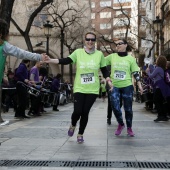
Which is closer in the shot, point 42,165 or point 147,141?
point 42,165

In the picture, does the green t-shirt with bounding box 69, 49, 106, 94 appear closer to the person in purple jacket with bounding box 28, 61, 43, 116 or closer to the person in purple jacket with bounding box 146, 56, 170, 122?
the person in purple jacket with bounding box 146, 56, 170, 122

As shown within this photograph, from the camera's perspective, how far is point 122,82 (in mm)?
8266

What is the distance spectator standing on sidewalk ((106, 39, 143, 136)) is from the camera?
8.23 meters

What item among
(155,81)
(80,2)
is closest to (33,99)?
(155,81)

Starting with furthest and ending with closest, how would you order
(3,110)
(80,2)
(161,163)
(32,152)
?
(80,2), (3,110), (32,152), (161,163)

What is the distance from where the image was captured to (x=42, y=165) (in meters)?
5.34

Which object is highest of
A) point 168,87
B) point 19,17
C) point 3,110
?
point 19,17

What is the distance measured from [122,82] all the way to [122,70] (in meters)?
0.24

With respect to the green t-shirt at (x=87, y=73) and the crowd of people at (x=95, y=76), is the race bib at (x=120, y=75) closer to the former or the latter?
the crowd of people at (x=95, y=76)

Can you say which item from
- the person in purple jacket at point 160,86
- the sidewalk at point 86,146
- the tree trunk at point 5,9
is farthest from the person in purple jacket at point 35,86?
the sidewalk at point 86,146

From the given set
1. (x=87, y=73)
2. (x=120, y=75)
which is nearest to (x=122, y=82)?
(x=120, y=75)

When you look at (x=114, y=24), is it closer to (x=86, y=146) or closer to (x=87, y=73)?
(x=87, y=73)

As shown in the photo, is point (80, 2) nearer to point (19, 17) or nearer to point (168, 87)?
point (19, 17)

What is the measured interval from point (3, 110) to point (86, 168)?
11.5 metres
